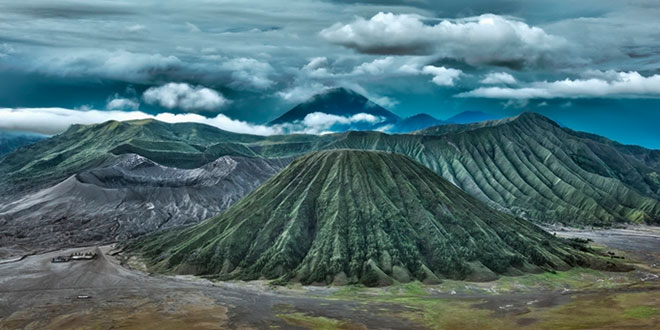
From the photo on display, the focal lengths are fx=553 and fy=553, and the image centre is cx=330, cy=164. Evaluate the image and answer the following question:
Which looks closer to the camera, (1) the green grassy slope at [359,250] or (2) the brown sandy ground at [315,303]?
(2) the brown sandy ground at [315,303]

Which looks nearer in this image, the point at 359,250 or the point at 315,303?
the point at 315,303

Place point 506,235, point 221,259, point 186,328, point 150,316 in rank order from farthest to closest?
point 506,235 < point 221,259 < point 150,316 < point 186,328

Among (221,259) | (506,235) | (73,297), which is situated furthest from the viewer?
(506,235)

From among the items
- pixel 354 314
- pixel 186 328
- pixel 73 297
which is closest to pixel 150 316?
pixel 186 328

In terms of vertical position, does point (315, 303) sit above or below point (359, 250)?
below

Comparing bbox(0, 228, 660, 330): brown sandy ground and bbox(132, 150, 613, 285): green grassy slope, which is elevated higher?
bbox(132, 150, 613, 285): green grassy slope

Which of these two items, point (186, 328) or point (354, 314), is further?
point (354, 314)

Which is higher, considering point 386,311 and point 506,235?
point 506,235

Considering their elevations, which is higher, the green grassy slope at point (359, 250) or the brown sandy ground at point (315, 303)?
the green grassy slope at point (359, 250)

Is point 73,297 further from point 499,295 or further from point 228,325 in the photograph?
point 499,295

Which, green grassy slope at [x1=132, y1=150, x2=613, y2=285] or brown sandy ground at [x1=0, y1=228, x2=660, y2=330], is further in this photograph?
green grassy slope at [x1=132, y1=150, x2=613, y2=285]
